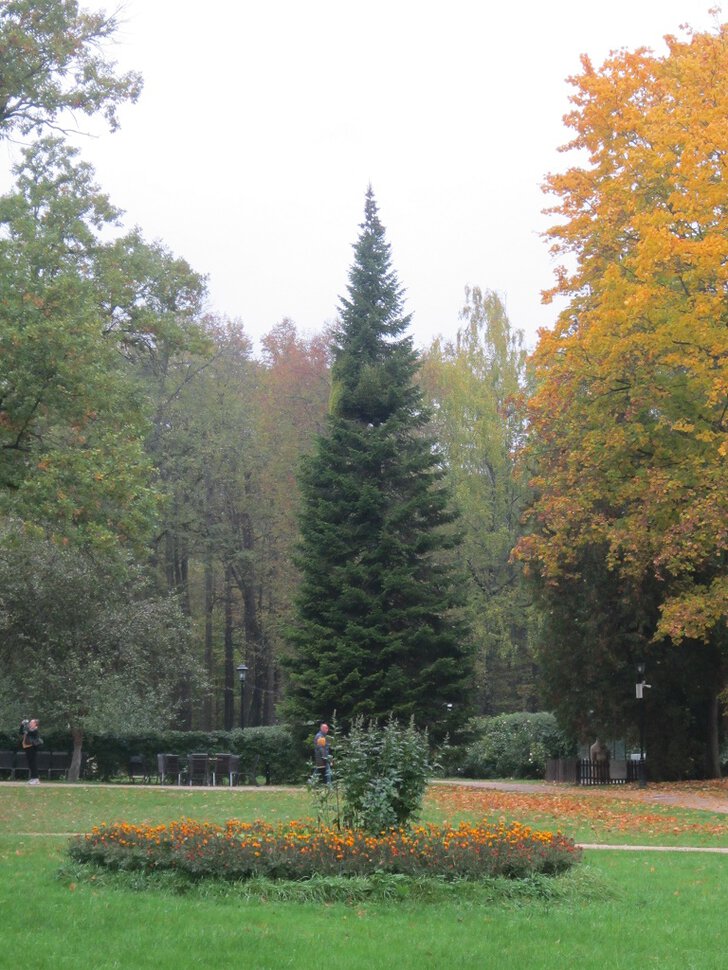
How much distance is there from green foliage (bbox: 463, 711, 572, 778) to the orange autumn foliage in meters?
9.20

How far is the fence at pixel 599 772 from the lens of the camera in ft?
101

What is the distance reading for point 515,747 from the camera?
118 feet

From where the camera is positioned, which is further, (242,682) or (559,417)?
(242,682)

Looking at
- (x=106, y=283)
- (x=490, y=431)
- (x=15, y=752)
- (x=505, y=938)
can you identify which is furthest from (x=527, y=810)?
(x=490, y=431)

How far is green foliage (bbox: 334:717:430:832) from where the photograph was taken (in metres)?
11.8

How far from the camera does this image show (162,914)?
338 inches

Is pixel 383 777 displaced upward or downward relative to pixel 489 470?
downward

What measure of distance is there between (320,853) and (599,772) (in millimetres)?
22190

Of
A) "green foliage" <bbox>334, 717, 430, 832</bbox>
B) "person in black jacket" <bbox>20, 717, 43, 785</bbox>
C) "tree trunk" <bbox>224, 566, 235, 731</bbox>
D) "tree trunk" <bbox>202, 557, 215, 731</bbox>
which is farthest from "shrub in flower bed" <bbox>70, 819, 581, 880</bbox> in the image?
"tree trunk" <bbox>202, 557, 215, 731</bbox>

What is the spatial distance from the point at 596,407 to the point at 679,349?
3086 millimetres

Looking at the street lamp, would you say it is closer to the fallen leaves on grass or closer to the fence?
the fallen leaves on grass

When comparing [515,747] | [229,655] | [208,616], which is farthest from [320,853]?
[208,616]

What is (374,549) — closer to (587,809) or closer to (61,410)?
(587,809)

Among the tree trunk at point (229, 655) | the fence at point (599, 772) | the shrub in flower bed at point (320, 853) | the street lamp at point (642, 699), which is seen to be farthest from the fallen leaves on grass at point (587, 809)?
the tree trunk at point (229, 655)
